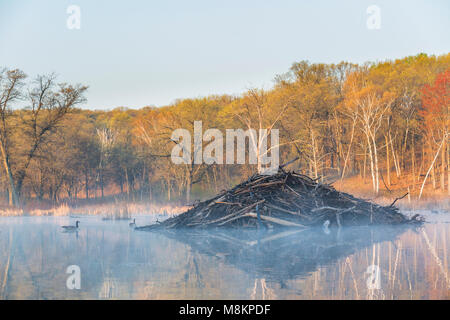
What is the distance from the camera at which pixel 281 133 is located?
50219mm

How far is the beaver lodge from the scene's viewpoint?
1708 cm

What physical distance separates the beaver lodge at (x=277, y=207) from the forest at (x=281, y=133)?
838 inches

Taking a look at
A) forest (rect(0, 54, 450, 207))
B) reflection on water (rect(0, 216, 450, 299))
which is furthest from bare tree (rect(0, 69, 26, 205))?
reflection on water (rect(0, 216, 450, 299))

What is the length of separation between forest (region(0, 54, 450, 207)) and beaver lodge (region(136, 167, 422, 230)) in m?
21.3

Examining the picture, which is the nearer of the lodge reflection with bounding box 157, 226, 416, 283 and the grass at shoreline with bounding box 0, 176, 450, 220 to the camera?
the lodge reflection with bounding box 157, 226, 416, 283

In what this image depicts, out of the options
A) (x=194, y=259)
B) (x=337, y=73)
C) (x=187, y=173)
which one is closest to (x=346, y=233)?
(x=194, y=259)

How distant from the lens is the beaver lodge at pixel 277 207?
17078 millimetres

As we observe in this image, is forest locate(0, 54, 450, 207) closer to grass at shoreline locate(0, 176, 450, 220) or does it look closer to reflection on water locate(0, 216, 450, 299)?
grass at shoreline locate(0, 176, 450, 220)

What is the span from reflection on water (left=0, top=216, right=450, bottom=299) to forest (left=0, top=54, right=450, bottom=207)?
2529cm

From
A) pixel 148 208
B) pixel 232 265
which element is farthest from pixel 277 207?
pixel 148 208

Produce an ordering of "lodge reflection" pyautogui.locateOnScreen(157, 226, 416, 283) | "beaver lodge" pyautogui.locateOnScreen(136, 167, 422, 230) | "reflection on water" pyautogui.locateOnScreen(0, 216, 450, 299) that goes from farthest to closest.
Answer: "beaver lodge" pyautogui.locateOnScreen(136, 167, 422, 230) < "lodge reflection" pyautogui.locateOnScreen(157, 226, 416, 283) < "reflection on water" pyautogui.locateOnScreen(0, 216, 450, 299)

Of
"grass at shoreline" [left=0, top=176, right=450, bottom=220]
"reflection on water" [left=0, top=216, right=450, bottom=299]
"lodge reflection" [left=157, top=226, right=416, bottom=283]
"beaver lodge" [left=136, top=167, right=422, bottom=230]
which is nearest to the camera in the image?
"reflection on water" [left=0, top=216, right=450, bottom=299]

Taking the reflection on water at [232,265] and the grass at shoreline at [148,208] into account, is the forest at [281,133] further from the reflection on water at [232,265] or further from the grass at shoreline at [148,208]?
the reflection on water at [232,265]

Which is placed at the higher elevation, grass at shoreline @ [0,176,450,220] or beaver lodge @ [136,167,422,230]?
beaver lodge @ [136,167,422,230]
